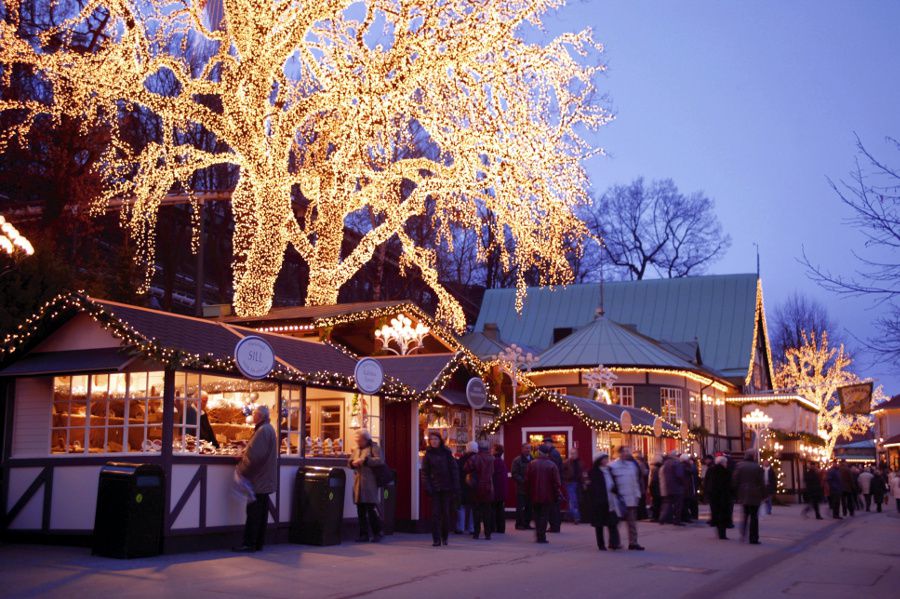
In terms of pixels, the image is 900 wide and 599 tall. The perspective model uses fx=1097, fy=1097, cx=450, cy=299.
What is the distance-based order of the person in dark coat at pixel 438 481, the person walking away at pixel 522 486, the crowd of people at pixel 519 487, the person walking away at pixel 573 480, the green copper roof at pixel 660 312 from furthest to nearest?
the green copper roof at pixel 660 312
the person walking away at pixel 573 480
the person walking away at pixel 522 486
the person in dark coat at pixel 438 481
the crowd of people at pixel 519 487

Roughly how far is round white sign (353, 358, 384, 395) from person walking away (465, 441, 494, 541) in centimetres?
230

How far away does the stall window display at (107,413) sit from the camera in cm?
1529

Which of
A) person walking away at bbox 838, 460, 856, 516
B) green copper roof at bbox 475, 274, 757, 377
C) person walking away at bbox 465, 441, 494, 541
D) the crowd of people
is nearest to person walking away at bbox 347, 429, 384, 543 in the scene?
the crowd of people

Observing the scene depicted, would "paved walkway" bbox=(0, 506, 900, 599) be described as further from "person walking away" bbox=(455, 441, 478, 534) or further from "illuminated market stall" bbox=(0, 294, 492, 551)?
"person walking away" bbox=(455, 441, 478, 534)

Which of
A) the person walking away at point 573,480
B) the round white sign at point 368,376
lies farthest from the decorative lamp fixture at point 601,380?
the round white sign at point 368,376

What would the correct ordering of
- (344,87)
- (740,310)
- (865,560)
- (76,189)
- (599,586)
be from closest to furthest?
(599,586) < (865,560) < (344,87) < (76,189) < (740,310)

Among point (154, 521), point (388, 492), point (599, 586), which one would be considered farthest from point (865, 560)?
point (154, 521)

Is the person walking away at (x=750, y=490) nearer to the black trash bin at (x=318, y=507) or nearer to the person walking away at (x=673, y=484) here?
the person walking away at (x=673, y=484)

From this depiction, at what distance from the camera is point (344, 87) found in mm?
23078

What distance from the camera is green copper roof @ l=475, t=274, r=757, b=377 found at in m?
56.3

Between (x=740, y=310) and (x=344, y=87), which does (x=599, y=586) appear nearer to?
(x=344, y=87)

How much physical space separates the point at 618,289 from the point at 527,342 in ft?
20.0

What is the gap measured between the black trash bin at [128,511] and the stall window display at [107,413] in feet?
3.32

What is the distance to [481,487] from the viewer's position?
19656 millimetres
